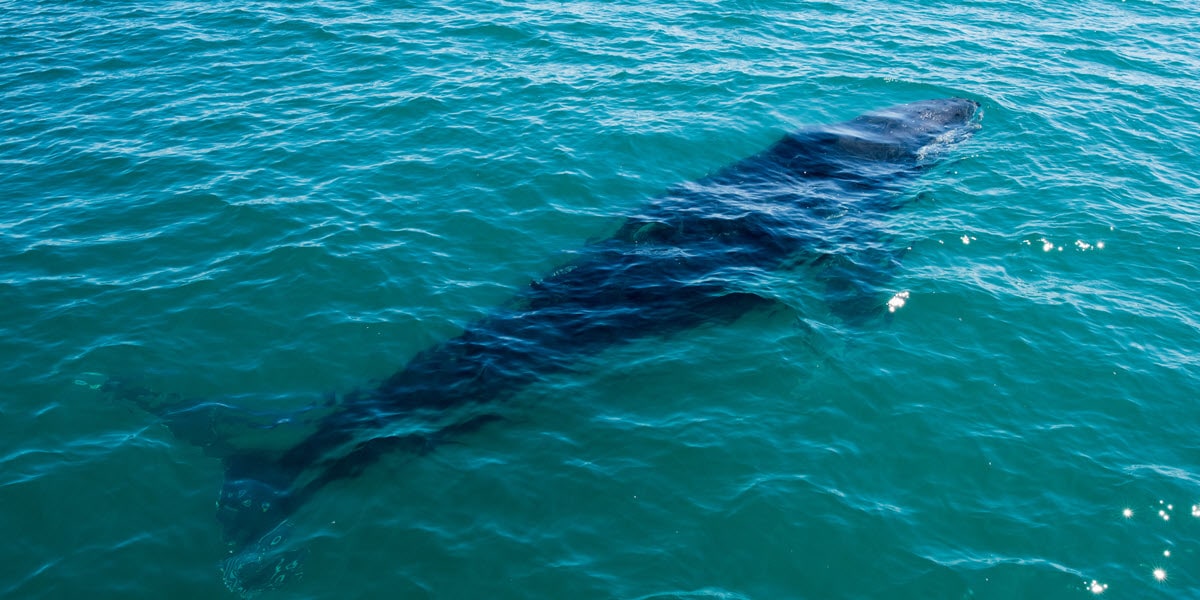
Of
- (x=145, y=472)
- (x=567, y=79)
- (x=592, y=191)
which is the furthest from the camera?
(x=567, y=79)

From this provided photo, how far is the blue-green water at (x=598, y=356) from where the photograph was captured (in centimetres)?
1725

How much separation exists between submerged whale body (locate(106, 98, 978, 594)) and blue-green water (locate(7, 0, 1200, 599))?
22.3 inches

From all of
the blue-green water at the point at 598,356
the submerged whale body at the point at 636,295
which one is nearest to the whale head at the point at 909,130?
the submerged whale body at the point at 636,295

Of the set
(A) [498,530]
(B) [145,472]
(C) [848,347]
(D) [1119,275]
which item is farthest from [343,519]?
(D) [1119,275]

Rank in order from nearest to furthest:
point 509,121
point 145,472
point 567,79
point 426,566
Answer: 1. point 426,566
2. point 145,472
3. point 509,121
4. point 567,79

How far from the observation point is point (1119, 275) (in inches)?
1011

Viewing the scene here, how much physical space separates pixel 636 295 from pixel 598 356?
2.84 meters

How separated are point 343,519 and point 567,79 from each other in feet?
80.0

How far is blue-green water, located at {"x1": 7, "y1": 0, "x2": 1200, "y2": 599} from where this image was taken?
17250mm

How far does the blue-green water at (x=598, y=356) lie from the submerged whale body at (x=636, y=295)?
1.86 ft

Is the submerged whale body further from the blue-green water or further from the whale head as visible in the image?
the blue-green water

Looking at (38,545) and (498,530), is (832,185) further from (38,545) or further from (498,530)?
(38,545)

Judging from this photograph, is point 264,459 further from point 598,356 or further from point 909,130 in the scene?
point 909,130

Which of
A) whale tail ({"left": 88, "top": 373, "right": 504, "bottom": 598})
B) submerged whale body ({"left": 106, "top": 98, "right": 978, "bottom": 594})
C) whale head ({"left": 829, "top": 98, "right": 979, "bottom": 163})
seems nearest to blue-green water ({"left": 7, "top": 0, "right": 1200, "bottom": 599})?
whale tail ({"left": 88, "top": 373, "right": 504, "bottom": 598})
